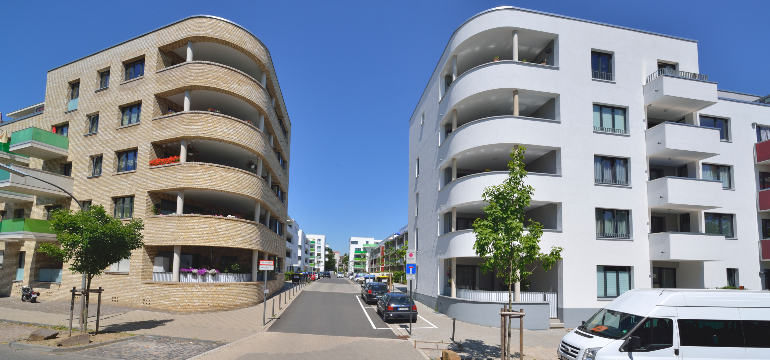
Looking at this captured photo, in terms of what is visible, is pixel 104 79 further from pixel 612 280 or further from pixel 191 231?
pixel 612 280

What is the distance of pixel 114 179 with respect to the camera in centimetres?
2656

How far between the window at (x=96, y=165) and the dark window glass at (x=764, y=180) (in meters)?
41.5

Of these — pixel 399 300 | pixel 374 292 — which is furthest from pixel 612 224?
pixel 374 292

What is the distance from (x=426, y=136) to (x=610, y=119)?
1338cm

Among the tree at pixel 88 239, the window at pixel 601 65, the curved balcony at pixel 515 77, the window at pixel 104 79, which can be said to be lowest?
the tree at pixel 88 239

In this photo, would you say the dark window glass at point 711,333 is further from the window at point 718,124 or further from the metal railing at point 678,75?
the window at point 718,124

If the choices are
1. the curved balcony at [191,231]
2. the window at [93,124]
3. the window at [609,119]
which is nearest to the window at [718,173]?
the window at [609,119]

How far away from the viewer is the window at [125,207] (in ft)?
85.1

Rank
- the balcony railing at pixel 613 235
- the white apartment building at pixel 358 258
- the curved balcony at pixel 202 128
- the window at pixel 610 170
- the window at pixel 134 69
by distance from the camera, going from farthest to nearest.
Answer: the white apartment building at pixel 358 258 → the window at pixel 134 69 → the curved balcony at pixel 202 128 → the window at pixel 610 170 → the balcony railing at pixel 613 235

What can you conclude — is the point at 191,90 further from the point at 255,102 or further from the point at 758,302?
the point at 758,302

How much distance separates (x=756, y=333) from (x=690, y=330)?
63.5 inches

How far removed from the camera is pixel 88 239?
1542 centimetres

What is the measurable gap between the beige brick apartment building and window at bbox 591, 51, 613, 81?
2067 cm

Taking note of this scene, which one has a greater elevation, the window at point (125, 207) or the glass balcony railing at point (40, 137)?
the glass balcony railing at point (40, 137)
